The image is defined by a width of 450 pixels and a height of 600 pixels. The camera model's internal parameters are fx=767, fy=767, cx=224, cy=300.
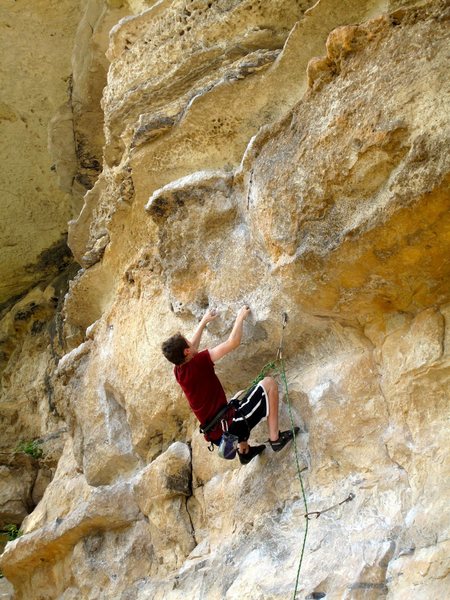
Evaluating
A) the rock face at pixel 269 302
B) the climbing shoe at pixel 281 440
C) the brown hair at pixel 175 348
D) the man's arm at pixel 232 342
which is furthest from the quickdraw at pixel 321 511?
the brown hair at pixel 175 348

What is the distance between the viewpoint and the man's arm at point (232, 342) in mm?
4629

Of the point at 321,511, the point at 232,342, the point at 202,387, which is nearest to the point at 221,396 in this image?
the point at 202,387

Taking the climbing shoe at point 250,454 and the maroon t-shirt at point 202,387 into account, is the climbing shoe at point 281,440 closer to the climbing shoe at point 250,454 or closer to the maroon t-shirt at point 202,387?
the climbing shoe at point 250,454

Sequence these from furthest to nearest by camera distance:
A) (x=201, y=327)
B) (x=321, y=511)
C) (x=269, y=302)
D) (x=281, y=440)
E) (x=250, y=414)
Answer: (x=201, y=327) < (x=269, y=302) < (x=250, y=414) < (x=281, y=440) < (x=321, y=511)

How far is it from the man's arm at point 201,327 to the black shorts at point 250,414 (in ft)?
1.61

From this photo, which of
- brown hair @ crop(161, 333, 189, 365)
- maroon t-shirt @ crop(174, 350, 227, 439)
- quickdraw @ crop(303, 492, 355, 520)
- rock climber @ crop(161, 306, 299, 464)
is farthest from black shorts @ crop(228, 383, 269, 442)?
quickdraw @ crop(303, 492, 355, 520)

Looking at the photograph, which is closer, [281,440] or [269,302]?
[281,440]

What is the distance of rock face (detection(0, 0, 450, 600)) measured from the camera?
3.76 meters

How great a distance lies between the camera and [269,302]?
4.67m

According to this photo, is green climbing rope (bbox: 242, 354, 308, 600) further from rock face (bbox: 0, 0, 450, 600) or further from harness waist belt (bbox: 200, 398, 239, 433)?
harness waist belt (bbox: 200, 398, 239, 433)

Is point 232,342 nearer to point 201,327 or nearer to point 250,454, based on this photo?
point 201,327

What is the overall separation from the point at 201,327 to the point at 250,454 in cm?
84

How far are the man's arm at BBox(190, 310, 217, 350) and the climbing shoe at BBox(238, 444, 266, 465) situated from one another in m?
0.72

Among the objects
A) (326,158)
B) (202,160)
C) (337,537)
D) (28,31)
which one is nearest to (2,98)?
(28,31)
